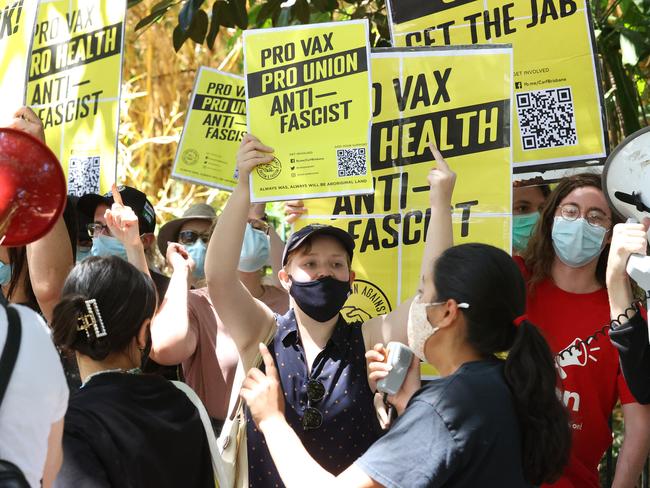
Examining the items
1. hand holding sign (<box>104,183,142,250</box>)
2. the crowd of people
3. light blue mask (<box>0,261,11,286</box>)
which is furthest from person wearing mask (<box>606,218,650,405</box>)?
light blue mask (<box>0,261,11,286</box>)

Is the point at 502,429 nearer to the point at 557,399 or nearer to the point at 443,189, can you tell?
the point at 557,399

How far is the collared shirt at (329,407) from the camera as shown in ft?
11.0

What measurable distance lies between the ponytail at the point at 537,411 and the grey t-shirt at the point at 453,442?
0.03 m

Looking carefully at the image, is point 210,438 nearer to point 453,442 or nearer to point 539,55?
point 453,442

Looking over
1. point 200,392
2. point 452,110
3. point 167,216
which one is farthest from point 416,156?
point 167,216

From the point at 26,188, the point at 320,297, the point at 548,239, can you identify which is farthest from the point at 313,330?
the point at 26,188

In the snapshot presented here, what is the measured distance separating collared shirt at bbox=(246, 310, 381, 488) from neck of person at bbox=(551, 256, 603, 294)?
0.98 m

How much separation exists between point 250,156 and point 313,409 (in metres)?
0.90

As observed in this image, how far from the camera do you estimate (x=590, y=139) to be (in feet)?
14.0

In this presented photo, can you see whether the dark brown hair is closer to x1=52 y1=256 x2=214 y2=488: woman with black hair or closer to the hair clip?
x1=52 y1=256 x2=214 y2=488: woman with black hair

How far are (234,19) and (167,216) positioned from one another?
418cm

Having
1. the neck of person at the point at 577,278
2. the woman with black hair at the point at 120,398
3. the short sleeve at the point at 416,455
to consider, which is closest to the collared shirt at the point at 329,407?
the woman with black hair at the point at 120,398

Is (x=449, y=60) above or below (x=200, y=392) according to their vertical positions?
above

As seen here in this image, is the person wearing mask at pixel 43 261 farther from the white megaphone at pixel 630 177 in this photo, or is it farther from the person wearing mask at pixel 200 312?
the white megaphone at pixel 630 177
